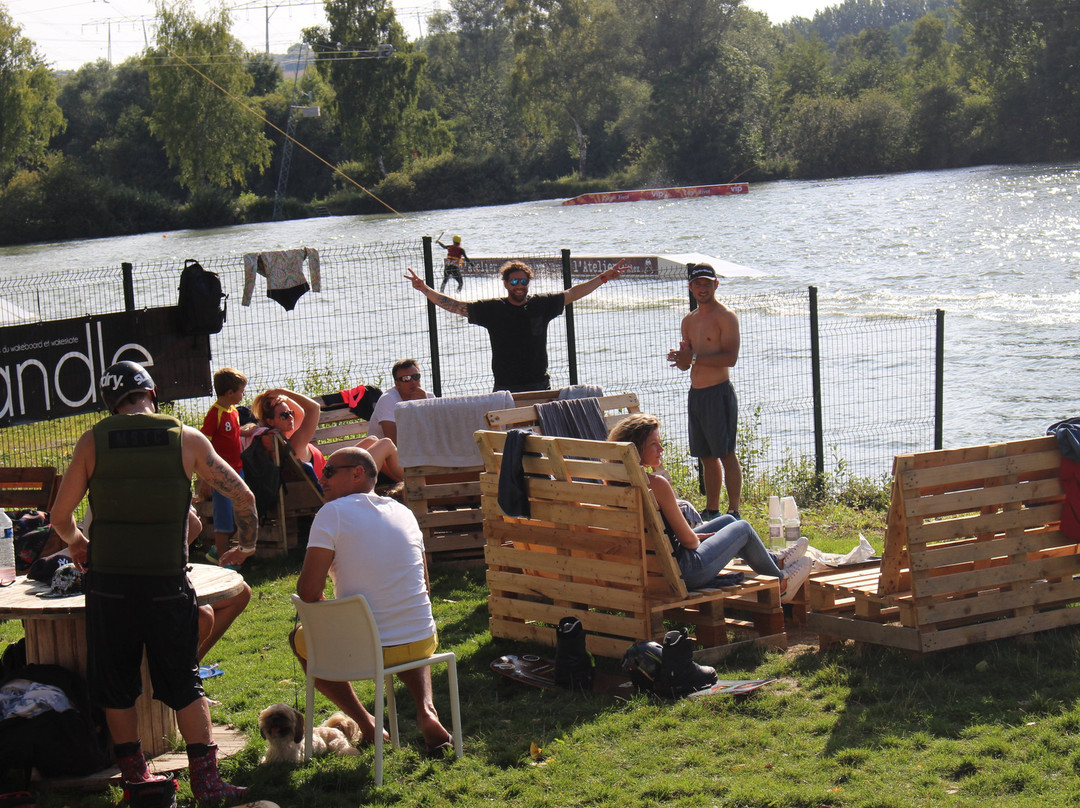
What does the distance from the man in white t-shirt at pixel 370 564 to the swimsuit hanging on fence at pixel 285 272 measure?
5.45 m

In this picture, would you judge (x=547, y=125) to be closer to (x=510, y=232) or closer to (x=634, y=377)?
(x=510, y=232)

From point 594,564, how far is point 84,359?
5179 mm

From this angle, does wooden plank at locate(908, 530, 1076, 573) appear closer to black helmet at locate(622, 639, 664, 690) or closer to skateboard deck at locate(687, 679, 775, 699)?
skateboard deck at locate(687, 679, 775, 699)

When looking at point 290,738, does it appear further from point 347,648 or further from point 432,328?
point 432,328

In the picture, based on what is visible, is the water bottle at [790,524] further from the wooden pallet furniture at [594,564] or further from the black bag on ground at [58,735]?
the black bag on ground at [58,735]

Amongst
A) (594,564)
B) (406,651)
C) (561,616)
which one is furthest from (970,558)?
(406,651)

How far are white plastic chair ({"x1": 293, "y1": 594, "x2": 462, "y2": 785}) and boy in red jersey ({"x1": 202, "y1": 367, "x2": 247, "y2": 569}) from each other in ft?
11.0

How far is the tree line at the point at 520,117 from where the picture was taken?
63938 millimetres

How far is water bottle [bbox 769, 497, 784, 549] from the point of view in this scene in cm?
746

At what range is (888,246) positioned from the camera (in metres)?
40.3

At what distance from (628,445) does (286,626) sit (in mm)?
2550

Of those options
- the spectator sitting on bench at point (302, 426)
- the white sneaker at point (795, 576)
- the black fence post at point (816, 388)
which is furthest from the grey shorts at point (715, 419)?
the black fence post at point (816, 388)

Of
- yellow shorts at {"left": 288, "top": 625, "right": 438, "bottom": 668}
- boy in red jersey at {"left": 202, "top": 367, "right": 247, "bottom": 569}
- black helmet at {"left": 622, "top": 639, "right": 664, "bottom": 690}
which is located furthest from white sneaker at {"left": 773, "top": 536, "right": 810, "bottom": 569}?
boy in red jersey at {"left": 202, "top": 367, "right": 247, "bottom": 569}

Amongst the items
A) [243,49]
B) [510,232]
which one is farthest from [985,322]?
[243,49]
